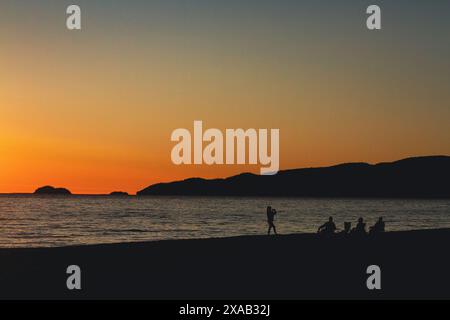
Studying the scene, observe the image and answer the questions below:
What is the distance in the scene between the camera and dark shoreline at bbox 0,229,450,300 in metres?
16.2

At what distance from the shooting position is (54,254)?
898 inches

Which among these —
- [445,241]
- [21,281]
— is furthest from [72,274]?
[445,241]

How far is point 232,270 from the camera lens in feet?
62.9

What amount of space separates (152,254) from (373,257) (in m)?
7.90

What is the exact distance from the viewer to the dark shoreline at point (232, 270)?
16.2 meters
